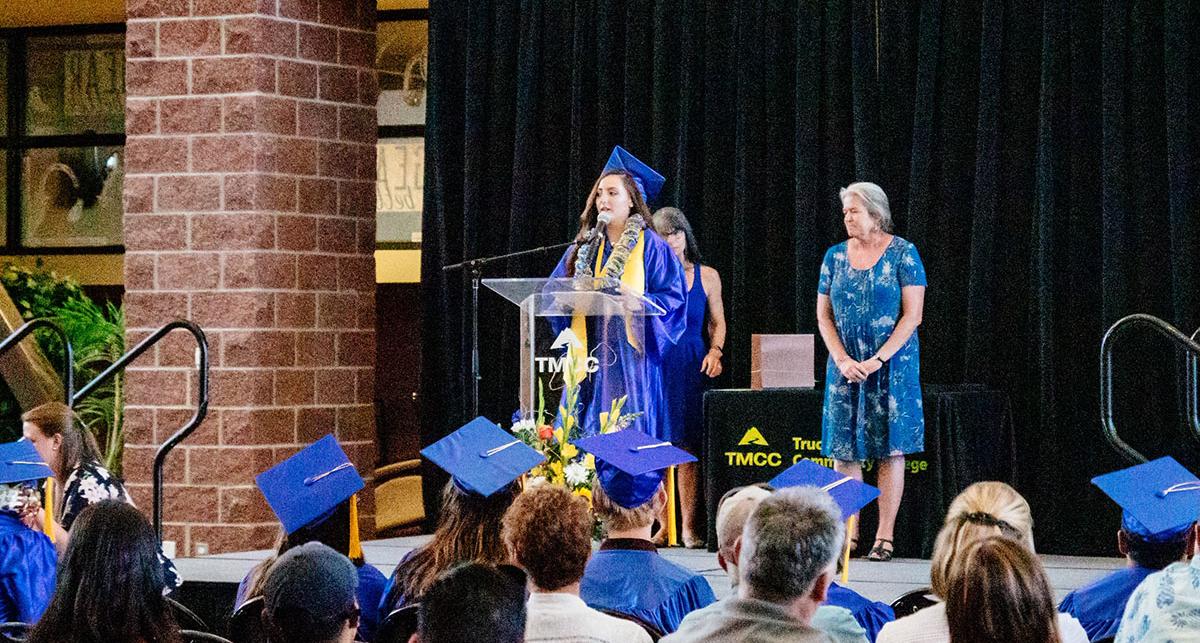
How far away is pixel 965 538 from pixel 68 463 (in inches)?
129

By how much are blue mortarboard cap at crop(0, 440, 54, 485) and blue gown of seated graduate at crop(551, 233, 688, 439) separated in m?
2.65

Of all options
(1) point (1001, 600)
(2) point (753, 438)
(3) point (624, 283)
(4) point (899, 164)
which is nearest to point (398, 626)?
(1) point (1001, 600)

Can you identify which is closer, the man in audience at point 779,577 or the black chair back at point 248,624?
the man in audience at point 779,577

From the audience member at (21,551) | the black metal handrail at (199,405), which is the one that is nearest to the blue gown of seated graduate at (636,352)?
the black metal handrail at (199,405)

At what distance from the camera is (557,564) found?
11.1 ft

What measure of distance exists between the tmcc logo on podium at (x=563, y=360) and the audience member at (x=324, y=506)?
7.87 ft

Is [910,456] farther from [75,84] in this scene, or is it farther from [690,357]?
[75,84]

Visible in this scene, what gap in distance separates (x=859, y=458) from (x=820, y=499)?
409cm

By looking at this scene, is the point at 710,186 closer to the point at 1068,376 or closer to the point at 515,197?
the point at 515,197

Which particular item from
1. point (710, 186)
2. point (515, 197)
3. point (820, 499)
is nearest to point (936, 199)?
point (710, 186)

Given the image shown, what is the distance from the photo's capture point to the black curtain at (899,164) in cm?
757

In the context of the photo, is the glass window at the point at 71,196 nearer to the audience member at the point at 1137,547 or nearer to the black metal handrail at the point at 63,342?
the black metal handrail at the point at 63,342

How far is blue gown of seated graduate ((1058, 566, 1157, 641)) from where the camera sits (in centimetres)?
415

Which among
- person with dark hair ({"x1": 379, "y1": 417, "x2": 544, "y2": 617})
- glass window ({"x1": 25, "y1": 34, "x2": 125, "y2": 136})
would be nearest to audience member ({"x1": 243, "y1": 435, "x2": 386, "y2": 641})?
person with dark hair ({"x1": 379, "y1": 417, "x2": 544, "y2": 617})
